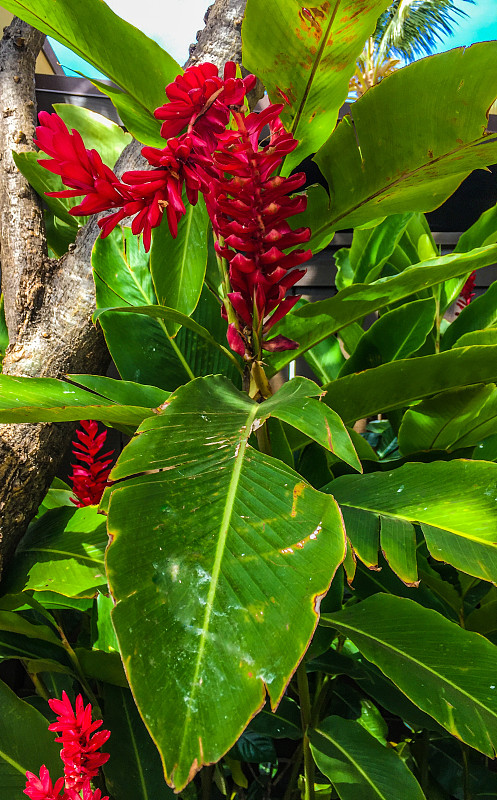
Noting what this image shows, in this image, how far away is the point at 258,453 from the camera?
380 millimetres

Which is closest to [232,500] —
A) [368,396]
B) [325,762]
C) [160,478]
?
[160,478]

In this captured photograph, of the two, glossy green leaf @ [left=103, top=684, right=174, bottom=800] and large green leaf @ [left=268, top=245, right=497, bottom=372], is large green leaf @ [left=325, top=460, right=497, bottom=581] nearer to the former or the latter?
large green leaf @ [left=268, top=245, right=497, bottom=372]

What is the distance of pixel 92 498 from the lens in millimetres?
727

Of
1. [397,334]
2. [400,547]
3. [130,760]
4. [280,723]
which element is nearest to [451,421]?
[397,334]

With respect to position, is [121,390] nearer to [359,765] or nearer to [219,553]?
[219,553]

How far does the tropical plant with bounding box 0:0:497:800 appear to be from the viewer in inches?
10.9

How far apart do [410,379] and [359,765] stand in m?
0.41

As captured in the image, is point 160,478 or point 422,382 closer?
point 160,478

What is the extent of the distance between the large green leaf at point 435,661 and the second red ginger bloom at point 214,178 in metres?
0.33

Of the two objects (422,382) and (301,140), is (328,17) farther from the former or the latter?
(422,382)

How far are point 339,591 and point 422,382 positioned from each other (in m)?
0.28

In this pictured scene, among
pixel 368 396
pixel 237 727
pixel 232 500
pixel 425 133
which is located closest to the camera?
pixel 237 727

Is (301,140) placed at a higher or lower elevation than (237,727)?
higher

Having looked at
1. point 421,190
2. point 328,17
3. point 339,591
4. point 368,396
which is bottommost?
point 339,591
